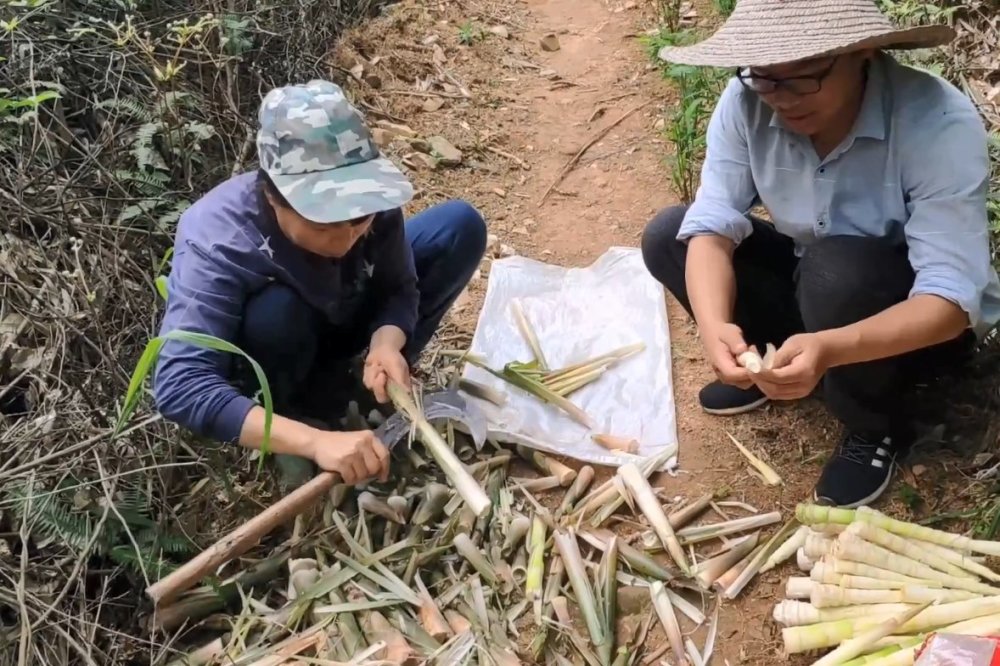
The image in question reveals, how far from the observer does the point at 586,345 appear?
109 inches

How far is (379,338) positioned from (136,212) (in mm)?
909

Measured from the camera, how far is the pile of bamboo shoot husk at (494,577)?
1.76m

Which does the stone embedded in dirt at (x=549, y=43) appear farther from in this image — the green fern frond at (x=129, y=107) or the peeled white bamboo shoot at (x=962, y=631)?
the peeled white bamboo shoot at (x=962, y=631)

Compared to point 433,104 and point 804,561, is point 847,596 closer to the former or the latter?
point 804,561

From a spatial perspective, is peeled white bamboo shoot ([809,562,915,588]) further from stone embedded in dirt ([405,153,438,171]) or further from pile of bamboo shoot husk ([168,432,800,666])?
stone embedded in dirt ([405,153,438,171])

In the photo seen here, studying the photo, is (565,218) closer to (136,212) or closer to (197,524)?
(136,212)

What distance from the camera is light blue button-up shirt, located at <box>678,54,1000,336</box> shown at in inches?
67.8

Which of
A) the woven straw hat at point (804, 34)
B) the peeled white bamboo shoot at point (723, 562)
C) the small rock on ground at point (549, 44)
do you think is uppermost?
the woven straw hat at point (804, 34)

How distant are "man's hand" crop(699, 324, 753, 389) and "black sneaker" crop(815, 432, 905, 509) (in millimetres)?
429

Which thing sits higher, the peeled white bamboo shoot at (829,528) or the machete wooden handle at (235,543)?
the machete wooden handle at (235,543)

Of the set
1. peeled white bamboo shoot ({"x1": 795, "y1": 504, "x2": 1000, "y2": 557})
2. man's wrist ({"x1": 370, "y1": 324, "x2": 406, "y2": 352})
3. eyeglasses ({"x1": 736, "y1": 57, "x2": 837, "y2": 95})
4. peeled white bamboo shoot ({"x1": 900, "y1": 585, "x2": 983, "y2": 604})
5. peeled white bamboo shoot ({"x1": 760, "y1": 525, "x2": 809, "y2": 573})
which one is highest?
eyeglasses ({"x1": 736, "y1": 57, "x2": 837, "y2": 95})

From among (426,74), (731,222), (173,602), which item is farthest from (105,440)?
(426,74)

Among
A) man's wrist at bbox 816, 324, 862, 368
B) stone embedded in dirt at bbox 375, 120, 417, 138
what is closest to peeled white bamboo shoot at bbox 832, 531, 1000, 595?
man's wrist at bbox 816, 324, 862, 368

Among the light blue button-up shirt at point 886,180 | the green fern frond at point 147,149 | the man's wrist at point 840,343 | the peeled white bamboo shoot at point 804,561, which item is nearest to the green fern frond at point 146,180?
the green fern frond at point 147,149
